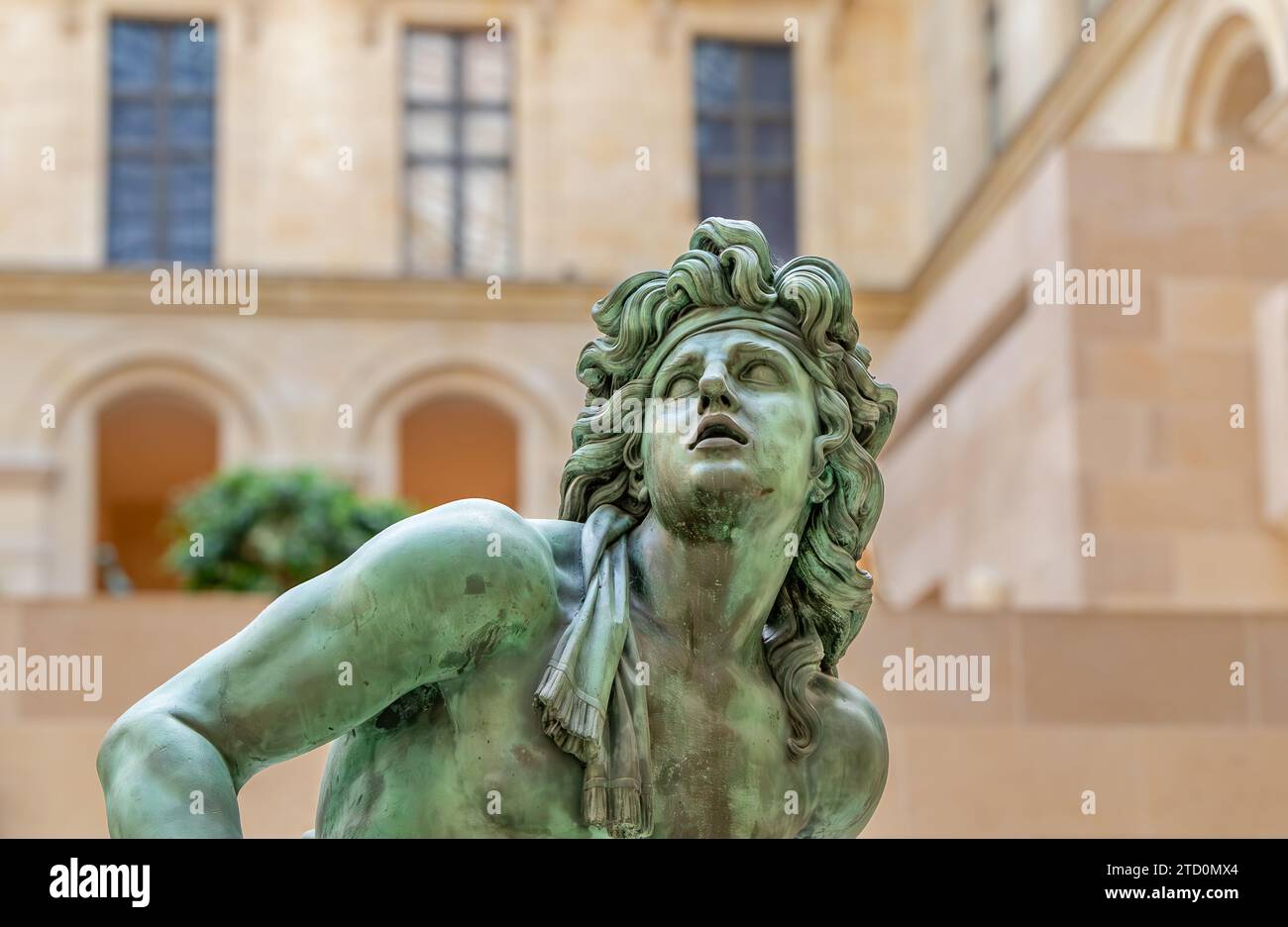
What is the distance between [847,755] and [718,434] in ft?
1.81

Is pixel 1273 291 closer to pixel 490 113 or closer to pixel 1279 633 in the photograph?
pixel 1279 633

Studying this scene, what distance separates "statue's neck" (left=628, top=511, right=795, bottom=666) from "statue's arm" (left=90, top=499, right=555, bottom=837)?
8.8 inches

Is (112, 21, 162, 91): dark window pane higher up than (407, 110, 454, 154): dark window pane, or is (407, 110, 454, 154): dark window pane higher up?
(112, 21, 162, 91): dark window pane

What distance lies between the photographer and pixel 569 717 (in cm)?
311

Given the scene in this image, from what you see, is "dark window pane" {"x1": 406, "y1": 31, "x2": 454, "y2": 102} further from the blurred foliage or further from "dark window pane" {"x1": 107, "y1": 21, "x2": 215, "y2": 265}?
the blurred foliage

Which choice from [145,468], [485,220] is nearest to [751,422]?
[485,220]

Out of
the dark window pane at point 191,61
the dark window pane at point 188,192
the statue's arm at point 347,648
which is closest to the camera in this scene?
the statue's arm at point 347,648

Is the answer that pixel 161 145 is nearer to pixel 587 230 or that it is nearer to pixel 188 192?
pixel 188 192

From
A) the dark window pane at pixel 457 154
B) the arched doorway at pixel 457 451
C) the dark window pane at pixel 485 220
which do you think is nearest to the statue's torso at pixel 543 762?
the arched doorway at pixel 457 451

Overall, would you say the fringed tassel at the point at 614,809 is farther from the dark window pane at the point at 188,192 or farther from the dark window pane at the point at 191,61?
the dark window pane at the point at 191,61

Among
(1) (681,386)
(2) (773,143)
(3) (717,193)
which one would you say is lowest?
(1) (681,386)

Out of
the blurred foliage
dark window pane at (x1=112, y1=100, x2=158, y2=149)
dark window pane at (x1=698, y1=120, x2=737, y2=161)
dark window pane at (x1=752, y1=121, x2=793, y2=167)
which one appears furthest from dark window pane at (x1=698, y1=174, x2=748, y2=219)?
the blurred foliage

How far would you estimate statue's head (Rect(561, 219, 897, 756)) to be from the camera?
3225mm

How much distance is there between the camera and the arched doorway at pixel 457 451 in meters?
36.7
